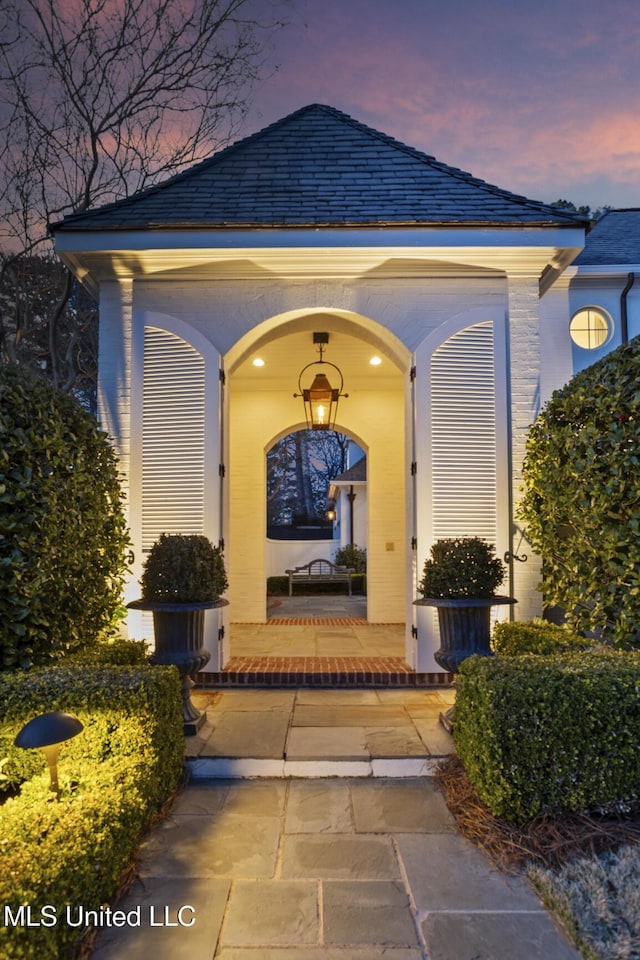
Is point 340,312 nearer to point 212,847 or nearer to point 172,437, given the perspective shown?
point 172,437

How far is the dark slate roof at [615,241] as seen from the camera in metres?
7.39

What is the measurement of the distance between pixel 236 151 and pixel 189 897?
6.40 metres

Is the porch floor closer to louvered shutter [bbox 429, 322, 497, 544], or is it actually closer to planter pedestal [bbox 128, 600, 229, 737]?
planter pedestal [bbox 128, 600, 229, 737]

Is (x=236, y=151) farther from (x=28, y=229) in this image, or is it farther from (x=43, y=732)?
(x=43, y=732)

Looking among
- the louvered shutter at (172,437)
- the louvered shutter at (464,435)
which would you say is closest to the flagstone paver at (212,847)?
the louvered shutter at (172,437)

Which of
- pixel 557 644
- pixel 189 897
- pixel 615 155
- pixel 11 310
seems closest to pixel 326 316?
pixel 557 644

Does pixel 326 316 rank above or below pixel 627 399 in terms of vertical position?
above

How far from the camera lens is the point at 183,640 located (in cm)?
392

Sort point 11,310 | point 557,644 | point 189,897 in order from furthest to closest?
point 11,310 < point 557,644 < point 189,897

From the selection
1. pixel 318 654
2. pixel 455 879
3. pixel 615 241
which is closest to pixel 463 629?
pixel 455 879

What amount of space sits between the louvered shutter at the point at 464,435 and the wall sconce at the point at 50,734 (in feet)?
11.5

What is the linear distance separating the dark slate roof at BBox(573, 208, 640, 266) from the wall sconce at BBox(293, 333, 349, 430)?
364cm

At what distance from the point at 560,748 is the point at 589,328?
6522 millimetres

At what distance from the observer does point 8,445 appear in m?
3.27
